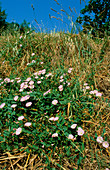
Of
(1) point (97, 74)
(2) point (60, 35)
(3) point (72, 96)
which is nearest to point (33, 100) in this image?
(3) point (72, 96)

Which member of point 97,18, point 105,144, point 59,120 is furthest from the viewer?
point 97,18

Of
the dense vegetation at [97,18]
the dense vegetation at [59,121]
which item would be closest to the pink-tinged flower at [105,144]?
the dense vegetation at [59,121]

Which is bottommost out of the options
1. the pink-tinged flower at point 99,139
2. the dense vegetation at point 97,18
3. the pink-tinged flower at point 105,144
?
the pink-tinged flower at point 105,144

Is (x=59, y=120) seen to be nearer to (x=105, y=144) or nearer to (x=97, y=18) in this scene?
(x=105, y=144)

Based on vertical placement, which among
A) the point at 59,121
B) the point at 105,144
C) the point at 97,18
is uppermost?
the point at 97,18

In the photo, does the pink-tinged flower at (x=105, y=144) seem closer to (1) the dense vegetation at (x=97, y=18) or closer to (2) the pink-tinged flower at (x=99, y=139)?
(2) the pink-tinged flower at (x=99, y=139)

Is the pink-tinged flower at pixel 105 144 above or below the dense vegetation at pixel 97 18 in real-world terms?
below

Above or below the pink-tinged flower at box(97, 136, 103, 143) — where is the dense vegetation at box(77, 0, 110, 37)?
above

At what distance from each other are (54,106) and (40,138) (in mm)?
465

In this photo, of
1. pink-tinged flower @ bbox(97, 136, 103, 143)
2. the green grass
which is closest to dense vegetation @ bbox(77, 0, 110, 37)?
the green grass

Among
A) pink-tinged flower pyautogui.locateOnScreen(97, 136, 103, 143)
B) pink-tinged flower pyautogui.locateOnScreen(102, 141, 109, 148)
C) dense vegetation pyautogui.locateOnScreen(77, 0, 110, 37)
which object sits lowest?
pink-tinged flower pyautogui.locateOnScreen(102, 141, 109, 148)

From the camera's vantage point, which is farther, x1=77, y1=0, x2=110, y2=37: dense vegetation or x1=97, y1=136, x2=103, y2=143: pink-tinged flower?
x1=77, y1=0, x2=110, y2=37: dense vegetation

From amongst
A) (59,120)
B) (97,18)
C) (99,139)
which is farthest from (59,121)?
(97,18)

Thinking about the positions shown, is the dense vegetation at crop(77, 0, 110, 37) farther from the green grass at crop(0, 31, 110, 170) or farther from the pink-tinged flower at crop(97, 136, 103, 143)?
the pink-tinged flower at crop(97, 136, 103, 143)
